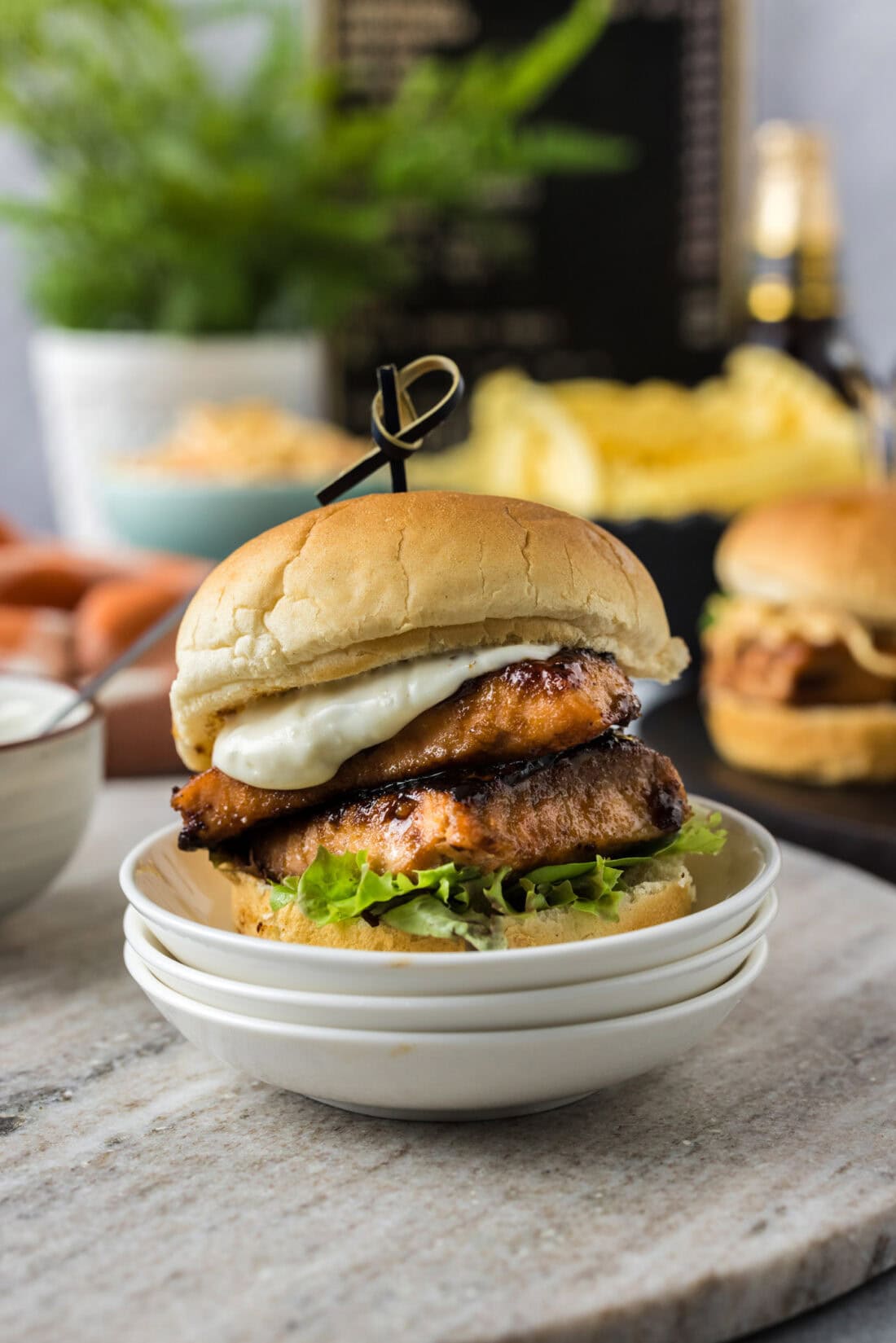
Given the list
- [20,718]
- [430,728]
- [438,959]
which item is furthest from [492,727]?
[20,718]

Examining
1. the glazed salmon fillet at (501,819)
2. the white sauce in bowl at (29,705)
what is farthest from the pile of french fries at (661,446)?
the glazed salmon fillet at (501,819)

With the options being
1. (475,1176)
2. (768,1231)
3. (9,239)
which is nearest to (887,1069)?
(768,1231)

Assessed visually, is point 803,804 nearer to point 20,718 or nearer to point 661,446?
point 20,718

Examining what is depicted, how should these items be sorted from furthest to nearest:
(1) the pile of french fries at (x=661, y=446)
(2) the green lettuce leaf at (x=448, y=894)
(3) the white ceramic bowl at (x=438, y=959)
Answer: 1. (1) the pile of french fries at (x=661, y=446)
2. (2) the green lettuce leaf at (x=448, y=894)
3. (3) the white ceramic bowl at (x=438, y=959)

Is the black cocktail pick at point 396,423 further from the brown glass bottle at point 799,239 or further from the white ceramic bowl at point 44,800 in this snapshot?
the brown glass bottle at point 799,239

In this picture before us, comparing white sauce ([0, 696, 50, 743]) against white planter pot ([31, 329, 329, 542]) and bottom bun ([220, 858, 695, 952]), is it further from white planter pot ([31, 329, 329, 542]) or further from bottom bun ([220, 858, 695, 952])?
white planter pot ([31, 329, 329, 542])

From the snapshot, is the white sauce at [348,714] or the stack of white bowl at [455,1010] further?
the white sauce at [348,714]

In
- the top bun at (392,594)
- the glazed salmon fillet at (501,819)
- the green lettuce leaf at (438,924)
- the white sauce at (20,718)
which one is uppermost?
the top bun at (392,594)
